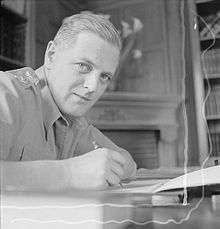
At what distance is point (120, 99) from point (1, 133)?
733mm

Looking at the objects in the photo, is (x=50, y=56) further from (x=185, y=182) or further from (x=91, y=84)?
(x=185, y=182)

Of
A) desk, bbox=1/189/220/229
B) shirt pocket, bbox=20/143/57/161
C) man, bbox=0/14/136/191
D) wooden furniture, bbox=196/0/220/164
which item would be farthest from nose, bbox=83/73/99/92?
wooden furniture, bbox=196/0/220/164

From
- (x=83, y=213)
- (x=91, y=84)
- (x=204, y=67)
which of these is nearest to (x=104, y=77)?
(x=91, y=84)

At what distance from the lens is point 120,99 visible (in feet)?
3.65

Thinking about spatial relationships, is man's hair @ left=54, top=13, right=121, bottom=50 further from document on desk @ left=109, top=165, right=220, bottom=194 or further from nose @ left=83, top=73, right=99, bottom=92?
document on desk @ left=109, top=165, right=220, bottom=194

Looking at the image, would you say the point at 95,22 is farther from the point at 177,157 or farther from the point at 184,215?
the point at 177,157

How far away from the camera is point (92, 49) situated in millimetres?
519

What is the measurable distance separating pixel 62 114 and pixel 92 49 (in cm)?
12

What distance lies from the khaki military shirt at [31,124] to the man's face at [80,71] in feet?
0.06

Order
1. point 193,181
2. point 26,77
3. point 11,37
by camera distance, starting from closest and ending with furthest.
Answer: point 193,181 < point 26,77 < point 11,37

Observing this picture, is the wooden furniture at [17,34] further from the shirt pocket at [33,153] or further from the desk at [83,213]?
the desk at [83,213]

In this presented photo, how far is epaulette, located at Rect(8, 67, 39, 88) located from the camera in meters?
0.50

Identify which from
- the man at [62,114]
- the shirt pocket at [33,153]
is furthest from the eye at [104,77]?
the shirt pocket at [33,153]

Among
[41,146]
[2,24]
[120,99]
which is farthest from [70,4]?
[41,146]
